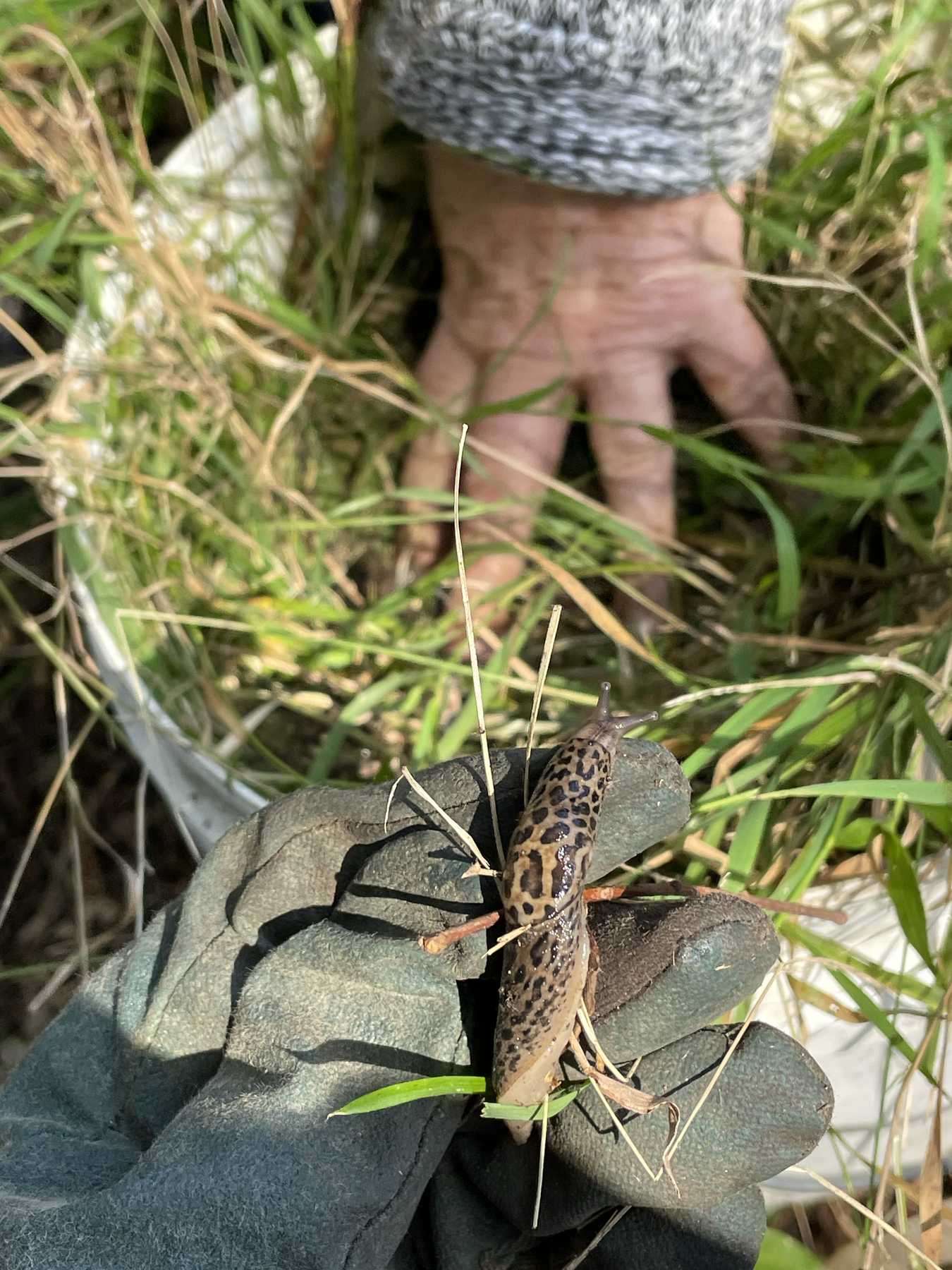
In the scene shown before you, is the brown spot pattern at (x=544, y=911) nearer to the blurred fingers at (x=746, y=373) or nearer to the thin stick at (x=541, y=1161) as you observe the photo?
the thin stick at (x=541, y=1161)

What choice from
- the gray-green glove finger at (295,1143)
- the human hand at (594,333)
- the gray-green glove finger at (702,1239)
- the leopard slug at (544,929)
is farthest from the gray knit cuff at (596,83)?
the gray-green glove finger at (702,1239)

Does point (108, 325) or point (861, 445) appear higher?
point (108, 325)

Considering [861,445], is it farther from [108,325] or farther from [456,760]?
[108,325]

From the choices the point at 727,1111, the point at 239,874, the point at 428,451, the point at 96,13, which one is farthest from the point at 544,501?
the point at 96,13

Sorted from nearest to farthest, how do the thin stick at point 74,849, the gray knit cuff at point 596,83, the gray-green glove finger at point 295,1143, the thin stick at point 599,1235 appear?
the gray-green glove finger at point 295,1143, the thin stick at point 599,1235, the gray knit cuff at point 596,83, the thin stick at point 74,849

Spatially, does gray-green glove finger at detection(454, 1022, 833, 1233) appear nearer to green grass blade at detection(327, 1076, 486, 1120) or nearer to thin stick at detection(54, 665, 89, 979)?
green grass blade at detection(327, 1076, 486, 1120)

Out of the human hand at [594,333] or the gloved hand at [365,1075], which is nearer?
the gloved hand at [365,1075]
